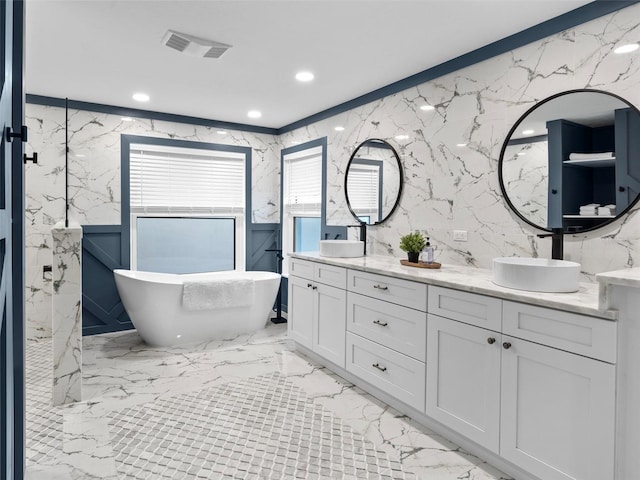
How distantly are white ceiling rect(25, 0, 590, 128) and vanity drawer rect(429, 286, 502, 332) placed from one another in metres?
1.61

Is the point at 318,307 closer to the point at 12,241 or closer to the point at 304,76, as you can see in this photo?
the point at 304,76

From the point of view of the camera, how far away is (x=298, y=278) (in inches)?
150

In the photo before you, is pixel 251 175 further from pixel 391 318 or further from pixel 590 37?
pixel 590 37

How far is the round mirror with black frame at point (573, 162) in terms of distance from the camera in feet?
6.99

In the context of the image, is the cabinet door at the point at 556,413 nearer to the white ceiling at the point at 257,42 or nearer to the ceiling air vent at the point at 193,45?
the white ceiling at the point at 257,42

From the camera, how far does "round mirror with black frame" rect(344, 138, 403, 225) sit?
361cm

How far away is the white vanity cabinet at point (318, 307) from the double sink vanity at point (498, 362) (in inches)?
2.3

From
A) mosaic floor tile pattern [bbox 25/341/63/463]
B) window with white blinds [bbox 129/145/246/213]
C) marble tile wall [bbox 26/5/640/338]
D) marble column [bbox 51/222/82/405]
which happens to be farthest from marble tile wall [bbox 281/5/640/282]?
mosaic floor tile pattern [bbox 25/341/63/463]

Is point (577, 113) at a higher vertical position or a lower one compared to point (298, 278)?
higher

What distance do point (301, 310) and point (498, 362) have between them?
80.1 inches

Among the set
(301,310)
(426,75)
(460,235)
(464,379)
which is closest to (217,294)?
(301,310)

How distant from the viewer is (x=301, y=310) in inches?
149

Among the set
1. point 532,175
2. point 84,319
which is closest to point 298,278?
point 532,175

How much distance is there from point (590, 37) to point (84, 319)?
4852mm
